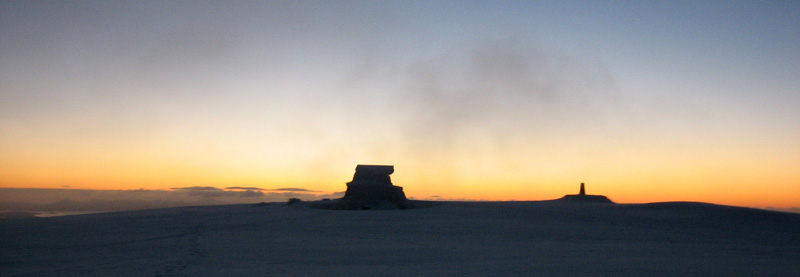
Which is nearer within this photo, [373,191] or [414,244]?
[414,244]

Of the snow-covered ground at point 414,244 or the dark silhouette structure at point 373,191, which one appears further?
the dark silhouette structure at point 373,191

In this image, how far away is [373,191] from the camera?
23.7 meters

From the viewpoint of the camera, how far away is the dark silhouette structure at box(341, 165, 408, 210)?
920 inches

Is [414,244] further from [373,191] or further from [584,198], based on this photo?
[584,198]

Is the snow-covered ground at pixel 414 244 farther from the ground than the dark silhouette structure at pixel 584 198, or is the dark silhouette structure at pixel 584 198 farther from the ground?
the dark silhouette structure at pixel 584 198

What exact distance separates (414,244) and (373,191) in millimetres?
12835

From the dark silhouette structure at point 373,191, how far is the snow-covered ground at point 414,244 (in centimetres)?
468

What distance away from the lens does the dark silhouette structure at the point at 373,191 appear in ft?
76.6

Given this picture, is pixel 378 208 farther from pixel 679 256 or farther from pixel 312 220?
pixel 679 256

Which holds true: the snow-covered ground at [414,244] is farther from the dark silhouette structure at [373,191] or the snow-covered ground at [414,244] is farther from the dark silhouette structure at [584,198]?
the dark silhouette structure at [584,198]

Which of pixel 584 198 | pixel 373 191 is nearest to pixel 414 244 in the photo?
pixel 373 191

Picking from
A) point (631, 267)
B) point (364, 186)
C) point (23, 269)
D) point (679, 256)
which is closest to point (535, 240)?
point (679, 256)

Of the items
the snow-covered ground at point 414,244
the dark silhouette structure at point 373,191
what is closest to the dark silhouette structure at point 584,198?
the snow-covered ground at point 414,244

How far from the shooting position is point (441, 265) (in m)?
8.22
